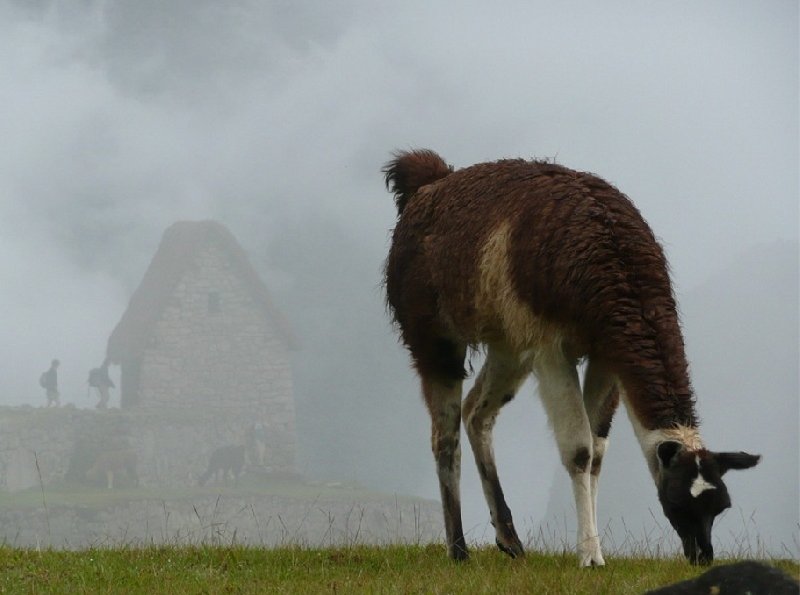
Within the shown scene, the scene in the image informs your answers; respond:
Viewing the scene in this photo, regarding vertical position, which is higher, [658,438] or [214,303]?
[214,303]

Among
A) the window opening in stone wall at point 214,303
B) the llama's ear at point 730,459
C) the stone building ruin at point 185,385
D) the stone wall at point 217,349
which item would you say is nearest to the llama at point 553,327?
the llama's ear at point 730,459

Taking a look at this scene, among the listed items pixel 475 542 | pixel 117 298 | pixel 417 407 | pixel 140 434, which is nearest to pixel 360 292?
pixel 417 407

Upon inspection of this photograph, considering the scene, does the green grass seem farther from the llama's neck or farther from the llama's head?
the llama's neck

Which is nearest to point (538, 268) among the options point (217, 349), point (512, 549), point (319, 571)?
point (512, 549)

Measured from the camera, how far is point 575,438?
769cm

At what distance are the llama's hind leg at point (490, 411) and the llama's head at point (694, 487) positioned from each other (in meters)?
1.75

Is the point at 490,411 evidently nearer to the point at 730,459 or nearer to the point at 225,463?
the point at 730,459

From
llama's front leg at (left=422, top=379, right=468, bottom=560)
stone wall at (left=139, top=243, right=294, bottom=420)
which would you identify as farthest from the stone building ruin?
llama's front leg at (left=422, top=379, right=468, bottom=560)

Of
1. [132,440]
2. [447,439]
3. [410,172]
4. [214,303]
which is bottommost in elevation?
[447,439]

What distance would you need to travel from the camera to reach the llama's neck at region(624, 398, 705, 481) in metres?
7.16

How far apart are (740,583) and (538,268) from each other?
9.11ft

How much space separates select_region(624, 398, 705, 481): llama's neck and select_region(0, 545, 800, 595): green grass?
680mm

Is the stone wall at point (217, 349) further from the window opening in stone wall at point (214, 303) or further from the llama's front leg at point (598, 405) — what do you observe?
the llama's front leg at point (598, 405)

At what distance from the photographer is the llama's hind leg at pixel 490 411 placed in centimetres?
872
